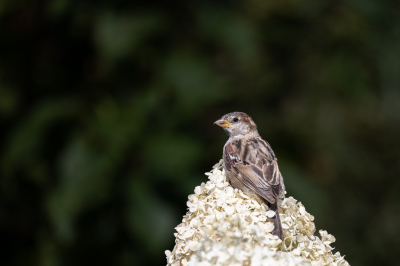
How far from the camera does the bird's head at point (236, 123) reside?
7.25 ft

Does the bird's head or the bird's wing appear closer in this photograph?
the bird's wing

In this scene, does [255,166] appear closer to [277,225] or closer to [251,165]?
[251,165]

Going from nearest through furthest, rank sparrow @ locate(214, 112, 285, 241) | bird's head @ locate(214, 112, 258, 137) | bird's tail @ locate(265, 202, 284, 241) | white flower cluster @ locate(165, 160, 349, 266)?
white flower cluster @ locate(165, 160, 349, 266), bird's tail @ locate(265, 202, 284, 241), sparrow @ locate(214, 112, 285, 241), bird's head @ locate(214, 112, 258, 137)

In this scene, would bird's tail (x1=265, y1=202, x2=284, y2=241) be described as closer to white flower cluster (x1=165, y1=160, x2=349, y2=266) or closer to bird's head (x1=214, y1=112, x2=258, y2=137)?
white flower cluster (x1=165, y1=160, x2=349, y2=266)

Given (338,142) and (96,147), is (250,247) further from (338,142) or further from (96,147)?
(338,142)

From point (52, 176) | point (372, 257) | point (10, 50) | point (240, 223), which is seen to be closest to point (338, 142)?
point (372, 257)

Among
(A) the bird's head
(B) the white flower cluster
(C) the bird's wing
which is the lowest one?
(B) the white flower cluster

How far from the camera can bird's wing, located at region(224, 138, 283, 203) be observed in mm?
1622

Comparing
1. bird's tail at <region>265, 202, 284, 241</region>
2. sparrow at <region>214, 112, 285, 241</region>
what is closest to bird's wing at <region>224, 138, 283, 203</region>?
sparrow at <region>214, 112, 285, 241</region>

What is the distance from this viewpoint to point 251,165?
1.84m

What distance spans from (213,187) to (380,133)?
419 cm

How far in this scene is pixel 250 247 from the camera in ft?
3.89

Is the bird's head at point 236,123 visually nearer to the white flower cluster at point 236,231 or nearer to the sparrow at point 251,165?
the sparrow at point 251,165

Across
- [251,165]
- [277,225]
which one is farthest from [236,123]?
[277,225]
